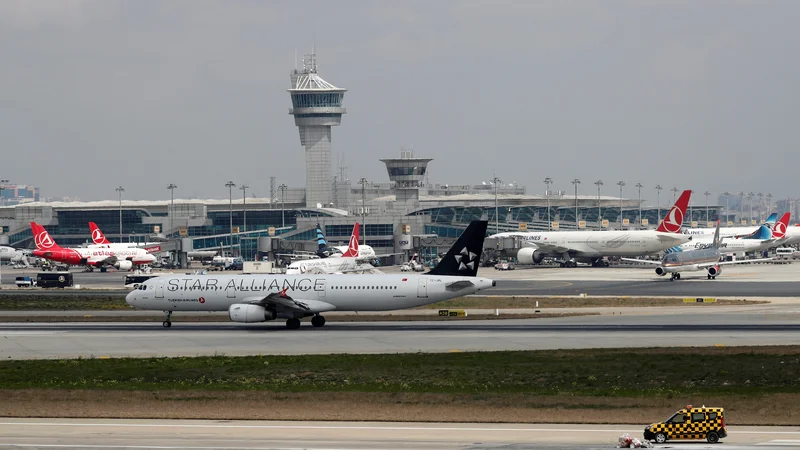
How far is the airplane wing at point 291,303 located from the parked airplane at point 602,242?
3358 inches

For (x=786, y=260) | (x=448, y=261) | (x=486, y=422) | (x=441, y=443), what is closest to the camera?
(x=441, y=443)

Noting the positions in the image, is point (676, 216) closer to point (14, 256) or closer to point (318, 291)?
point (318, 291)

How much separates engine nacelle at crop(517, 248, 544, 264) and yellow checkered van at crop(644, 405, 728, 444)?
129 m

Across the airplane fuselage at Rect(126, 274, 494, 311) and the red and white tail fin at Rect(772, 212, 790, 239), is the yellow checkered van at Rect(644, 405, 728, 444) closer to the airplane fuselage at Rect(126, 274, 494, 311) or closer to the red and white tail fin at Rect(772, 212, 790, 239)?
the airplane fuselage at Rect(126, 274, 494, 311)

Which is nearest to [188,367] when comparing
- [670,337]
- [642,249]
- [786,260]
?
[670,337]

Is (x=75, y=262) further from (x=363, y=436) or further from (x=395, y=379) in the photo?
(x=363, y=436)

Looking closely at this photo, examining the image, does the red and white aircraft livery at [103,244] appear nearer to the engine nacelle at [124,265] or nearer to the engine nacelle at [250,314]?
the engine nacelle at [124,265]

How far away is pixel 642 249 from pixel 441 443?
12429 cm

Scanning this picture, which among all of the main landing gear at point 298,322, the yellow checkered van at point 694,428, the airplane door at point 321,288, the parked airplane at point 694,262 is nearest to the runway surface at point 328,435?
the yellow checkered van at point 694,428

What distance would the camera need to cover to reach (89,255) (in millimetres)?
159875

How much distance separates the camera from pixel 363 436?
32.6m

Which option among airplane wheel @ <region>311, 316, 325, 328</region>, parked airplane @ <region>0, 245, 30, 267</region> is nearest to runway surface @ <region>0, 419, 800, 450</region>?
airplane wheel @ <region>311, 316, 325, 328</region>

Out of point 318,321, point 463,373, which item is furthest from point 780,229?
point 463,373

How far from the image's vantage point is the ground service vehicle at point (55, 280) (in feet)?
402
